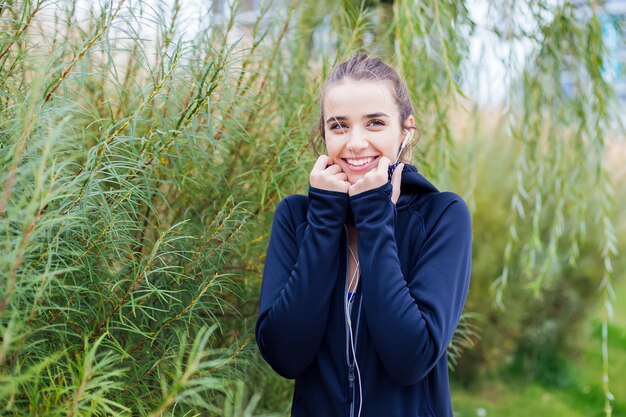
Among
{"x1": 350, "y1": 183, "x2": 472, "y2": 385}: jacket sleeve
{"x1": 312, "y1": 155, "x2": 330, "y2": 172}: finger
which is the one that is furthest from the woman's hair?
{"x1": 350, "y1": 183, "x2": 472, "y2": 385}: jacket sleeve

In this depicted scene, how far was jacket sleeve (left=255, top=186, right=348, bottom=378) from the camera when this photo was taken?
157 centimetres

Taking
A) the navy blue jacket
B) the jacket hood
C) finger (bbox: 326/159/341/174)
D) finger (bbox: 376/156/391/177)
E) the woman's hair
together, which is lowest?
the navy blue jacket

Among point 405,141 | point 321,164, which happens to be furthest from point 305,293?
point 405,141

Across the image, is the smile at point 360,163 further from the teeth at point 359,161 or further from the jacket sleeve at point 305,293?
the jacket sleeve at point 305,293

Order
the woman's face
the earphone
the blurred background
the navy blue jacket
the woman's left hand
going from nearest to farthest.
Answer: the blurred background → the navy blue jacket → the woman's left hand → the woman's face → the earphone

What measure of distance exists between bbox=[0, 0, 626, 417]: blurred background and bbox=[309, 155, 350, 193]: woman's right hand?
→ 276 mm

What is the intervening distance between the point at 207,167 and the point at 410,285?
96cm

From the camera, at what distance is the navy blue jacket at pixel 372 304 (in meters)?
1.50

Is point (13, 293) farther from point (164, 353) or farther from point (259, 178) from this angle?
point (259, 178)

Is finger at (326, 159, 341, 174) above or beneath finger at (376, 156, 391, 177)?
beneath

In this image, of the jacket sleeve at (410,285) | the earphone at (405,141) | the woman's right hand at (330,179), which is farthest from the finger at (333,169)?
the earphone at (405,141)

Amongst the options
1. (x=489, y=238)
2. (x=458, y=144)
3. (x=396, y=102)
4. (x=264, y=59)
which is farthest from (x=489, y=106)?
(x=396, y=102)

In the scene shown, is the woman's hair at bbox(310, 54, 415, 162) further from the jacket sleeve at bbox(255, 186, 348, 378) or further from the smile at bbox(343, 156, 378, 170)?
the jacket sleeve at bbox(255, 186, 348, 378)

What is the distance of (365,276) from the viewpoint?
155 centimetres
